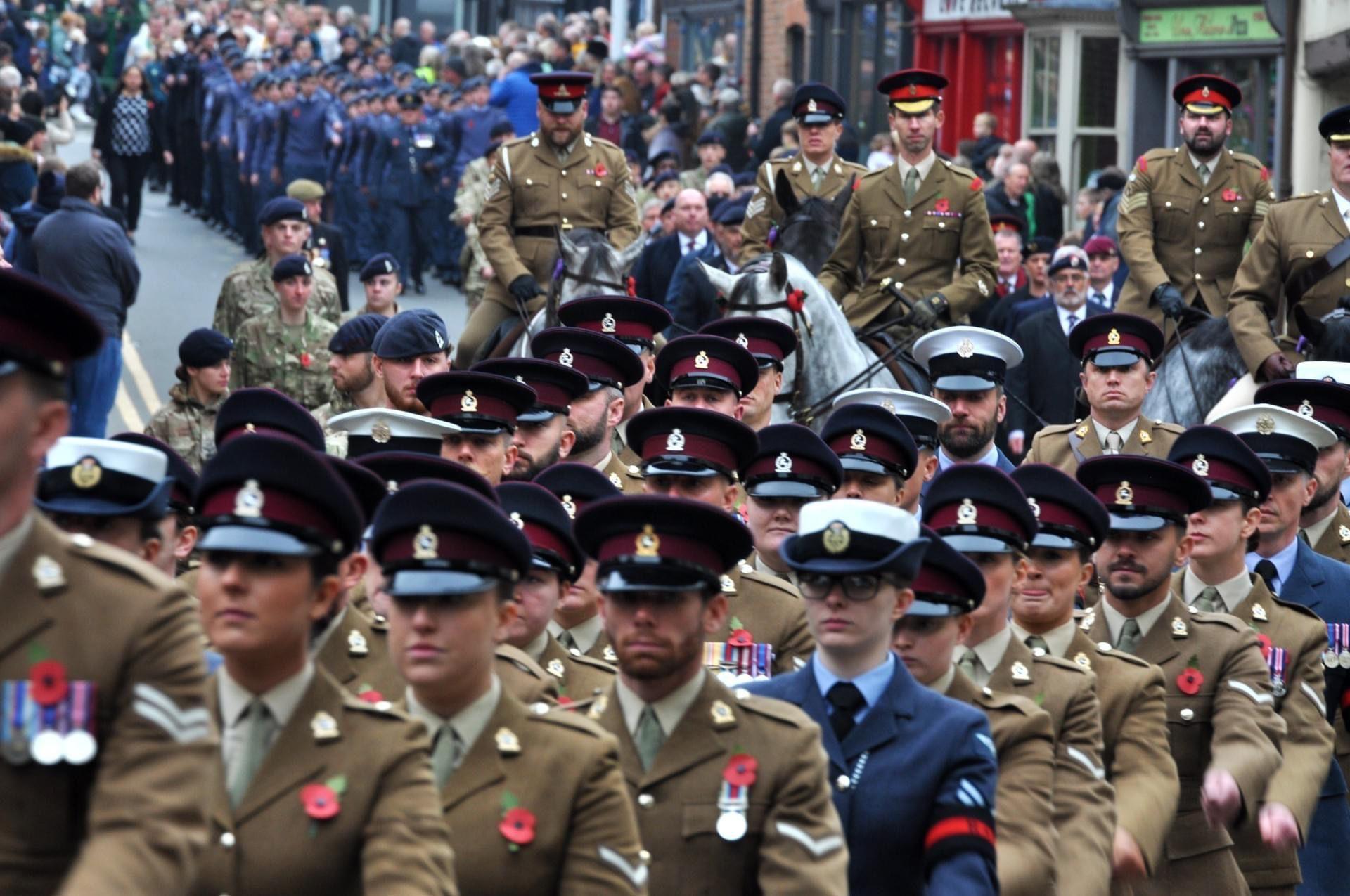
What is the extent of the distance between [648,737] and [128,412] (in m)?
14.9

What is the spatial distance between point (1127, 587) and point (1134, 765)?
880mm

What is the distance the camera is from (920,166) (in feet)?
46.8

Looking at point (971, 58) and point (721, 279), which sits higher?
point (971, 58)

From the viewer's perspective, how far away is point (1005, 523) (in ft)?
21.7

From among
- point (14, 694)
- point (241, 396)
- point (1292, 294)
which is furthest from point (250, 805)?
point (1292, 294)

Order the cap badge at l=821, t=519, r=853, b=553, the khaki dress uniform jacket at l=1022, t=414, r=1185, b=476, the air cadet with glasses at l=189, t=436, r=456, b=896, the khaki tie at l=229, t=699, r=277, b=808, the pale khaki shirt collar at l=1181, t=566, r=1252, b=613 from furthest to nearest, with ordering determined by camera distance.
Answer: the khaki dress uniform jacket at l=1022, t=414, r=1185, b=476 → the pale khaki shirt collar at l=1181, t=566, r=1252, b=613 → the cap badge at l=821, t=519, r=853, b=553 → the khaki tie at l=229, t=699, r=277, b=808 → the air cadet with glasses at l=189, t=436, r=456, b=896

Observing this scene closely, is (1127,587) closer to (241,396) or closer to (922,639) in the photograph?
(922,639)

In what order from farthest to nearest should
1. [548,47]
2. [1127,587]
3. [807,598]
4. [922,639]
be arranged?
[548,47] < [1127,587] < [922,639] < [807,598]

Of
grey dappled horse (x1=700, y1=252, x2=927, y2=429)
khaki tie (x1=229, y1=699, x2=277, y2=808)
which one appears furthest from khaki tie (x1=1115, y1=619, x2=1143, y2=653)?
grey dappled horse (x1=700, y1=252, x2=927, y2=429)

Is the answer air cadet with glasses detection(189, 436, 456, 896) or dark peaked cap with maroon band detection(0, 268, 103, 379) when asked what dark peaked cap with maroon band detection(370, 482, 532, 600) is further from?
dark peaked cap with maroon band detection(0, 268, 103, 379)

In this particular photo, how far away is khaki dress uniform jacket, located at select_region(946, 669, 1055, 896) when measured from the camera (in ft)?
19.1

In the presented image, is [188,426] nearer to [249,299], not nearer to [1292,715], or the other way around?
[249,299]

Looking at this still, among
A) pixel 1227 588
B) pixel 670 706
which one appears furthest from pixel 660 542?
pixel 1227 588

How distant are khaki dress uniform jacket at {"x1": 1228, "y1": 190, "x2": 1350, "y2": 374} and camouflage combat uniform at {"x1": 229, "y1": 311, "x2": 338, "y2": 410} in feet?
16.7
